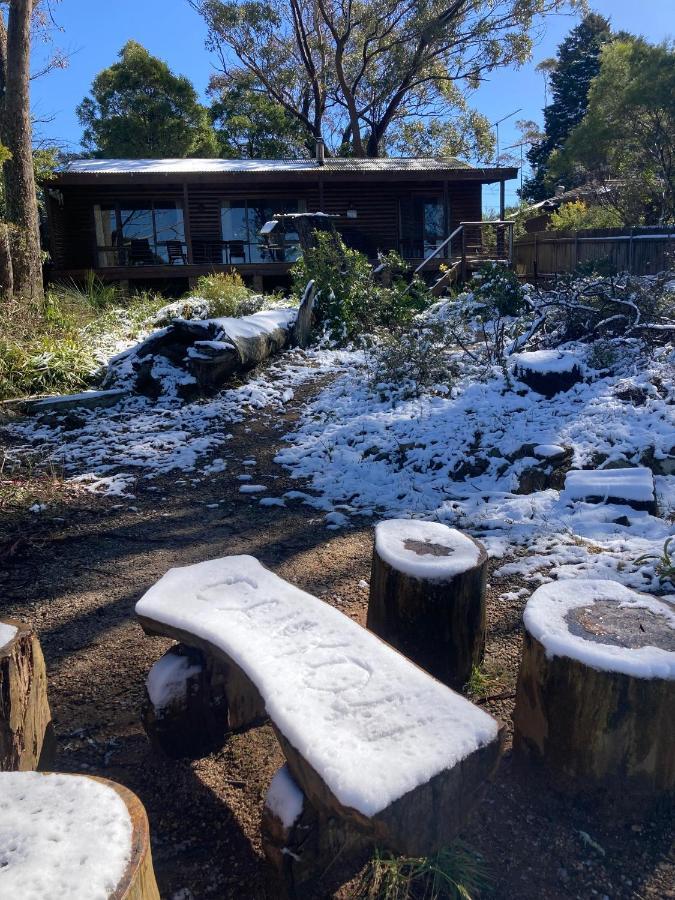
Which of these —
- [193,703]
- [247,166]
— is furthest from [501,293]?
[247,166]

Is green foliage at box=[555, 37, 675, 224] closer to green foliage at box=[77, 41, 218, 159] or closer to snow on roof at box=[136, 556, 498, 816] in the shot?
green foliage at box=[77, 41, 218, 159]

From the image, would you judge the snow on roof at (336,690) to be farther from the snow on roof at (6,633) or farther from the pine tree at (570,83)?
the pine tree at (570,83)

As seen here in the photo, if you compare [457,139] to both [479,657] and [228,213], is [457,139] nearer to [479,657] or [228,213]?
[228,213]

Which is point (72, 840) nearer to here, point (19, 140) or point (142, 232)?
point (19, 140)

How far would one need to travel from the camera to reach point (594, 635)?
2.32 metres

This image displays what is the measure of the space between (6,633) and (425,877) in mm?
1497

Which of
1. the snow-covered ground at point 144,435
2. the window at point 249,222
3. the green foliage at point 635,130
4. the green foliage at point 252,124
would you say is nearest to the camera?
the snow-covered ground at point 144,435

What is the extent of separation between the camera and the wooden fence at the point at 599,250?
12562mm

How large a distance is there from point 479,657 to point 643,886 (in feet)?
3.58

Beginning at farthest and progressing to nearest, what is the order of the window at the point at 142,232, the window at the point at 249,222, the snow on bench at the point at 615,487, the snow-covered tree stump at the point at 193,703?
1. the window at the point at 249,222
2. the window at the point at 142,232
3. the snow on bench at the point at 615,487
4. the snow-covered tree stump at the point at 193,703

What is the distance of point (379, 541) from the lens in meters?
3.02

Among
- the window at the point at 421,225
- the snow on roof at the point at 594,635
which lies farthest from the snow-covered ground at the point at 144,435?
the window at the point at 421,225

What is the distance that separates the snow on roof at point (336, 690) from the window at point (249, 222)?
1798cm

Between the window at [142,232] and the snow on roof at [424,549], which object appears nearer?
the snow on roof at [424,549]
